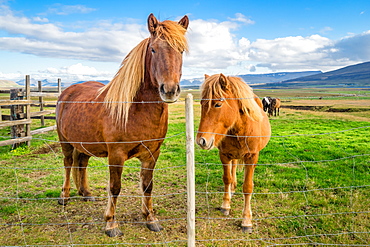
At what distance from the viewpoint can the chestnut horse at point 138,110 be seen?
273cm

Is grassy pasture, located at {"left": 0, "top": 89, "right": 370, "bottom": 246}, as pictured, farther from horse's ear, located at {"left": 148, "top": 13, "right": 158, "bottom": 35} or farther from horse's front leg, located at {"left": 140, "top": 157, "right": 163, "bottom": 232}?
horse's ear, located at {"left": 148, "top": 13, "right": 158, "bottom": 35}

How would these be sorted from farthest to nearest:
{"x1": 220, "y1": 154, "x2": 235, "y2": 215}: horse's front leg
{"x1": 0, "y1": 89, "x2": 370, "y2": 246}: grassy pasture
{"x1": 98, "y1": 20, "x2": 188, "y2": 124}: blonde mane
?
{"x1": 220, "y1": 154, "x2": 235, "y2": 215}: horse's front leg → {"x1": 0, "y1": 89, "x2": 370, "y2": 246}: grassy pasture → {"x1": 98, "y1": 20, "x2": 188, "y2": 124}: blonde mane

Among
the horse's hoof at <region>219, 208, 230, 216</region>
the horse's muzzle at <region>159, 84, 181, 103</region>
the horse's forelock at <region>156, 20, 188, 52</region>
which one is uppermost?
the horse's forelock at <region>156, 20, 188, 52</region>

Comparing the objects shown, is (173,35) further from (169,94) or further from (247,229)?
(247,229)

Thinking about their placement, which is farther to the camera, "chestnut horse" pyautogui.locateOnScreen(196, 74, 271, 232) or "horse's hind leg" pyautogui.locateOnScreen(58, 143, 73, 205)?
"horse's hind leg" pyautogui.locateOnScreen(58, 143, 73, 205)

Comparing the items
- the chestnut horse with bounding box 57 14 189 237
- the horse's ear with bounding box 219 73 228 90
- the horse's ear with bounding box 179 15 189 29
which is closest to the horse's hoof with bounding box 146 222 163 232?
the chestnut horse with bounding box 57 14 189 237

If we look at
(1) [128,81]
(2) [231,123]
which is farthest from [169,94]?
(2) [231,123]

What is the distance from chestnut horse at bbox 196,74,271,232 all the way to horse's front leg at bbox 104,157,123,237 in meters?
1.11

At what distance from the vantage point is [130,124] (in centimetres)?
306

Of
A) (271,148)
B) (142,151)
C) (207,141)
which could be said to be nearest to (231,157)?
(207,141)

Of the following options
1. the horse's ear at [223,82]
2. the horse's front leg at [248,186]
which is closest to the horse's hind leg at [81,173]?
the horse's front leg at [248,186]

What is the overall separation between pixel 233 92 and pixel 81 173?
123 inches

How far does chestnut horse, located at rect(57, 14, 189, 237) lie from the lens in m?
2.73

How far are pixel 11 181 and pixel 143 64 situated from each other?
4.52m
